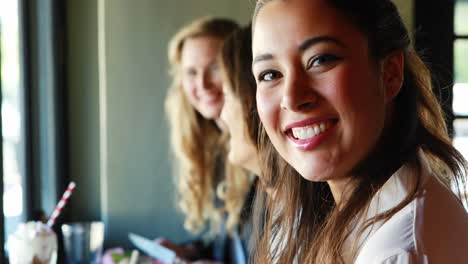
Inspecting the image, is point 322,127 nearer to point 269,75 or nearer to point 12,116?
point 269,75

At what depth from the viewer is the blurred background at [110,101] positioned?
225cm

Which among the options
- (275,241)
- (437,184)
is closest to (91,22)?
(275,241)

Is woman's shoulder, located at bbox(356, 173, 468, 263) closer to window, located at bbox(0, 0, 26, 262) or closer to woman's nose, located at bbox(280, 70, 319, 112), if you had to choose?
woman's nose, located at bbox(280, 70, 319, 112)

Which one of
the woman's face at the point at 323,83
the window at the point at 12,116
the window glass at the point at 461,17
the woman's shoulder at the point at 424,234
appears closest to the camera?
the woman's shoulder at the point at 424,234

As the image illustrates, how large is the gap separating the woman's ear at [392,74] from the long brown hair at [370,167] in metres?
0.02

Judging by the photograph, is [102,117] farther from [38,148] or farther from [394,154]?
[394,154]

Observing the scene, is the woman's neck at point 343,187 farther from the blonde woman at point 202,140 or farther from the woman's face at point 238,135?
the blonde woman at point 202,140

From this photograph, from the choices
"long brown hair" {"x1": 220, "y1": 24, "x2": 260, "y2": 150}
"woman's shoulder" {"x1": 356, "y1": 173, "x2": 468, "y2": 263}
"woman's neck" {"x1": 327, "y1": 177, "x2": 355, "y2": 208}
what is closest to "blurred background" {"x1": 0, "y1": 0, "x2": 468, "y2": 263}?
"long brown hair" {"x1": 220, "y1": 24, "x2": 260, "y2": 150}

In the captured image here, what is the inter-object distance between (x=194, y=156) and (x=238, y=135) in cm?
73

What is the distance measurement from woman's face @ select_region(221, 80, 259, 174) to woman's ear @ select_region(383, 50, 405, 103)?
710 mm

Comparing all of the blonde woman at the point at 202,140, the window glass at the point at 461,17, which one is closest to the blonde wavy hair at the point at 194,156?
the blonde woman at the point at 202,140

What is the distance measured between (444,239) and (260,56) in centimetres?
40

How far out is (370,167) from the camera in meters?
1.00

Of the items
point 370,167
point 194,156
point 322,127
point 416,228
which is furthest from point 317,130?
point 194,156
